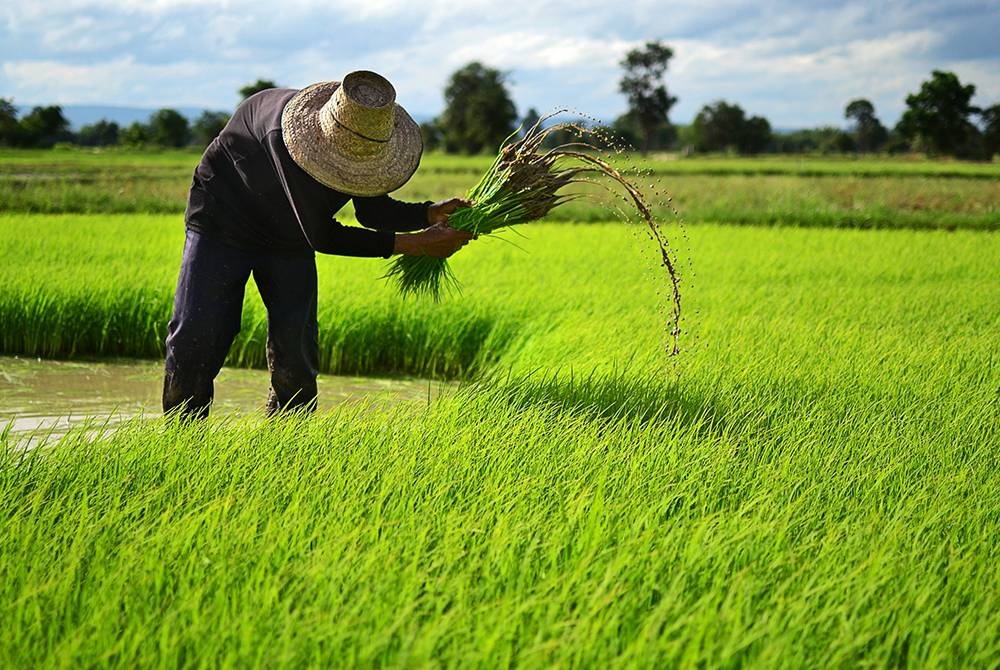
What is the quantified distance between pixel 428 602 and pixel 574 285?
4829 millimetres

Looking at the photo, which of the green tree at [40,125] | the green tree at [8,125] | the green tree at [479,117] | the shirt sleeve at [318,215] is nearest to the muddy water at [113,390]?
the shirt sleeve at [318,215]

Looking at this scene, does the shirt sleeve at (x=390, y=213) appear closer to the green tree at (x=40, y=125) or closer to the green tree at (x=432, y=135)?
the green tree at (x=40, y=125)

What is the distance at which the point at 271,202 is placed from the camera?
3.24 m

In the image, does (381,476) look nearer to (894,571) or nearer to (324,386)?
(894,571)

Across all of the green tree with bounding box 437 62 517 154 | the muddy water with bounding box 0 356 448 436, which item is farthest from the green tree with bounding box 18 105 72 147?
the muddy water with bounding box 0 356 448 436

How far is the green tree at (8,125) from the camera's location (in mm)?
30391

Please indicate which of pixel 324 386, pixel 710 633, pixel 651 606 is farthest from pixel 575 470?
pixel 324 386

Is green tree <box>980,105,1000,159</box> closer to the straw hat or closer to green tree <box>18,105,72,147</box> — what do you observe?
green tree <box>18,105,72,147</box>

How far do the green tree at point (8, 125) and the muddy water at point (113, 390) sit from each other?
1071 inches

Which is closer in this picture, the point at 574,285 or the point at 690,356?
the point at 690,356

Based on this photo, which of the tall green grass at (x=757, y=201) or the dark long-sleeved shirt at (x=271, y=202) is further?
the tall green grass at (x=757, y=201)

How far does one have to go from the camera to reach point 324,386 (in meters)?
4.98

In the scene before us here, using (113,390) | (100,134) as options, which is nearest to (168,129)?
(100,134)

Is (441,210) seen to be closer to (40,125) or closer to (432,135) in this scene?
(40,125)
